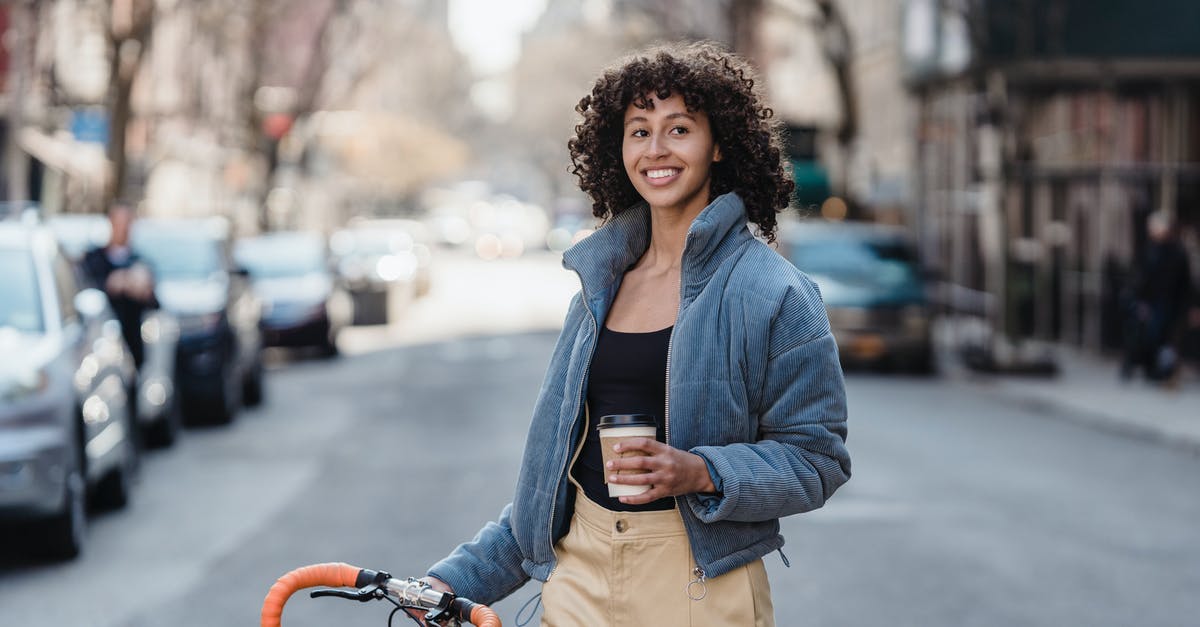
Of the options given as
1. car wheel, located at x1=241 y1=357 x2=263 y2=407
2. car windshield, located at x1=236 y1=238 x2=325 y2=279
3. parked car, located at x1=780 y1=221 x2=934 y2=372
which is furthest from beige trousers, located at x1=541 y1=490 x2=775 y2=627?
car windshield, located at x1=236 y1=238 x2=325 y2=279

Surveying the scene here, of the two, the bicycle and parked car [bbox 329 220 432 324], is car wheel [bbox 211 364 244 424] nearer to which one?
the bicycle

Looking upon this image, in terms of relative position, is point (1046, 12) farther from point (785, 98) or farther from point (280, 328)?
point (785, 98)

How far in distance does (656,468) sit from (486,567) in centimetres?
67

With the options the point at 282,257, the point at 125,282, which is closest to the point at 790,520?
the point at 125,282

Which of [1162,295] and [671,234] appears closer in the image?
[671,234]

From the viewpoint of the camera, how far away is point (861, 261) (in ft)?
73.4

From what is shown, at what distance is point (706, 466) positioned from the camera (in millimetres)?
3027

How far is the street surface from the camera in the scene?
804 centimetres

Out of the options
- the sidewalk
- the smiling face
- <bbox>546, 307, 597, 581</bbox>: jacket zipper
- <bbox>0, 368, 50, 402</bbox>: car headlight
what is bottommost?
the sidewalk

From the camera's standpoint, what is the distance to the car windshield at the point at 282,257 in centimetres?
2436

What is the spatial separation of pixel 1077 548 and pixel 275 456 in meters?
6.77

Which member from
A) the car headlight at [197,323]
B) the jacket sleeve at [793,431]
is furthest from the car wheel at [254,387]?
the jacket sleeve at [793,431]

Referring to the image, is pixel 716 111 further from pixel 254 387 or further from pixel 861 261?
pixel 861 261

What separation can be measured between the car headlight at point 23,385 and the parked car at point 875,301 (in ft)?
45.4
